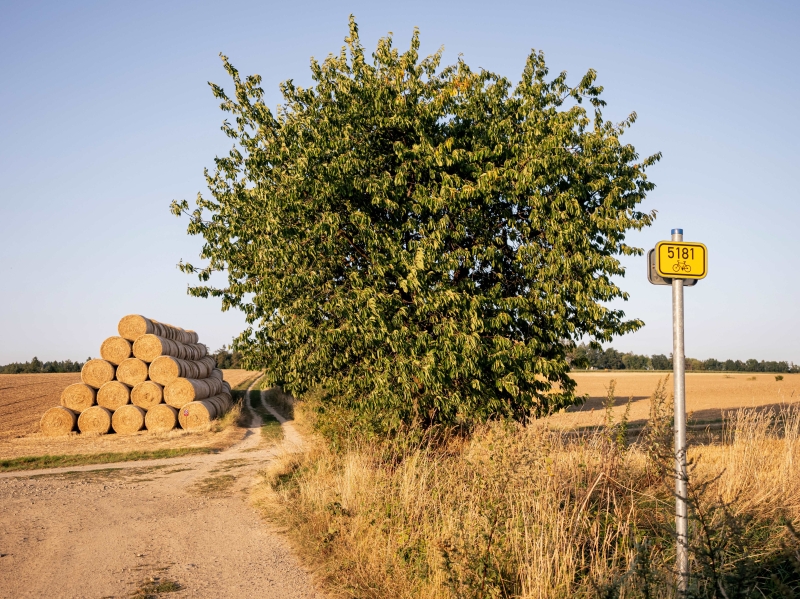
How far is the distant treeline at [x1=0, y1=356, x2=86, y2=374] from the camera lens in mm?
93750

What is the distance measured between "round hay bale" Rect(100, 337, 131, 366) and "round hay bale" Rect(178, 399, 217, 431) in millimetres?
3253

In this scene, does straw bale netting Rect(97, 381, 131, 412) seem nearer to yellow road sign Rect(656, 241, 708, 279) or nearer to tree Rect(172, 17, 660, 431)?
tree Rect(172, 17, 660, 431)

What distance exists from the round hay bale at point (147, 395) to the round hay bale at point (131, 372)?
0.43 metres

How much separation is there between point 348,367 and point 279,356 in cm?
156

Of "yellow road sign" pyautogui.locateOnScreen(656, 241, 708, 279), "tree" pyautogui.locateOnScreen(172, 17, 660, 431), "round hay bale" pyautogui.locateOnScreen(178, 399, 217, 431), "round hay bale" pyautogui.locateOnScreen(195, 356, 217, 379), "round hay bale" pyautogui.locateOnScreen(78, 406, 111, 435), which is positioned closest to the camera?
"yellow road sign" pyautogui.locateOnScreen(656, 241, 708, 279)

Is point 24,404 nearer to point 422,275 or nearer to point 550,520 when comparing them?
point 422,275

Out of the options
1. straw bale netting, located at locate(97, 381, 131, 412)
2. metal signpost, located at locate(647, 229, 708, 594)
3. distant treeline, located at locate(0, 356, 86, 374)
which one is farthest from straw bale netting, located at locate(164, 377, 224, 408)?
distant treeline, located at locate(0, 356, 86, 374)

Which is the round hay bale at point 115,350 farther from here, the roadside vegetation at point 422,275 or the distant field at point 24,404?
the roadside vegetation at point 422,275

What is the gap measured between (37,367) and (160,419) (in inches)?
3509

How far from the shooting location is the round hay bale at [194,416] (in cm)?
2319

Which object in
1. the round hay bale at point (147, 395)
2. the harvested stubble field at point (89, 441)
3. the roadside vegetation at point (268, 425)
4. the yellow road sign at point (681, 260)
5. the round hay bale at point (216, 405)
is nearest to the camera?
the yellow road sign at point (681, 260)

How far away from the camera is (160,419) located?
74.9ft

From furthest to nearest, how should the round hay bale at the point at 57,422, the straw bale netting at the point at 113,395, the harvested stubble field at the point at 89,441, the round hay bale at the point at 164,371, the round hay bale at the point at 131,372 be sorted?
the round hay bale at the point at 164,371 < the round hay bale at the point at 131,372 < the straw bale netting at the point at 113,395 < the round hay bale at the point at 57,422 < the harvested stubble field at the point at 89,441

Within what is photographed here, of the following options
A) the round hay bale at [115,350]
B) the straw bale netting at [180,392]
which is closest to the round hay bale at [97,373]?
the round hay bale at [115,350]
